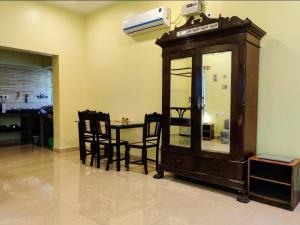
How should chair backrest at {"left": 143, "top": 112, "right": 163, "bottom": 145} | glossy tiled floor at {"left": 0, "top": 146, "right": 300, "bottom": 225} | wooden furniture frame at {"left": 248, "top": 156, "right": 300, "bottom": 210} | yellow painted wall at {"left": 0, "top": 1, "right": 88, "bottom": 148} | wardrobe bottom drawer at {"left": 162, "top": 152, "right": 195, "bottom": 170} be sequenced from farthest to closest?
yellow painted wall at {"left": 0, "top": 1, "right": 88, "bottom": 148} → chair backrest at {"left": 143, "top": 112, "right": 163, "bottom": 145} → wardrobe bottom drawer at {"left": 162, "top": 152, "right": 195, "bottom": 170} → wooden furniture frame at {"left": 248, "top": 156, "right": 300, "bottom": 210} → glossy tiled floor at {"left": 0, "top": 146, "right": 300, "bottom": 225}

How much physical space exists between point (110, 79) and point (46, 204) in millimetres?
3212

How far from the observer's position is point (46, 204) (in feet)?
9.02

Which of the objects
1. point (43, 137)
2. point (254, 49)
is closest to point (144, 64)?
point (254, 49)

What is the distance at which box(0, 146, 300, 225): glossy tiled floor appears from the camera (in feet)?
7.90

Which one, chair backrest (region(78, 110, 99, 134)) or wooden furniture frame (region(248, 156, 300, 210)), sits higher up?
chair backrest (region(78, 110, 99, 134))

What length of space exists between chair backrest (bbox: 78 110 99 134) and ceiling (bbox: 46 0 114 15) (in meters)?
2.40

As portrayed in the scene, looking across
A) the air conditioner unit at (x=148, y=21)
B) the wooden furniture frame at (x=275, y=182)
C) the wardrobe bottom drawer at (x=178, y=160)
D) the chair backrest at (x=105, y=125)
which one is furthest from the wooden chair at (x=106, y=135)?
the wooden furniture frame at (x=275, y=182)

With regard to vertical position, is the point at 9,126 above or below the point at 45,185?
above

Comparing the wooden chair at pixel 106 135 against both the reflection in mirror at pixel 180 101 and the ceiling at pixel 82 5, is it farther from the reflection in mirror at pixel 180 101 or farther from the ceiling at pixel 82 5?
the ceiling at pixel 82 5

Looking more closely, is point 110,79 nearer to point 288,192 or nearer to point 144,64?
point 144,64

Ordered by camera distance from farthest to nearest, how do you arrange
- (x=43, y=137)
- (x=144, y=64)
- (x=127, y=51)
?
(x=43, y=137), (x=127, y=51), (x=144, y=64)

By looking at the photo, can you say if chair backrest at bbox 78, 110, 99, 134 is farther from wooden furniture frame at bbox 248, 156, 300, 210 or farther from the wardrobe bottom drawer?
wooden furniture frame at bbox 248, 156, 300, 210

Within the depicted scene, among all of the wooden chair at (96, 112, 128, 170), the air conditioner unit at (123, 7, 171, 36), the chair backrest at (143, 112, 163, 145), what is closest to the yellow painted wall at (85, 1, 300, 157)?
the air conditioner unit at (123, 7, 171, 36)

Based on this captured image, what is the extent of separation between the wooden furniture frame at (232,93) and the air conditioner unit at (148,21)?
78cm
